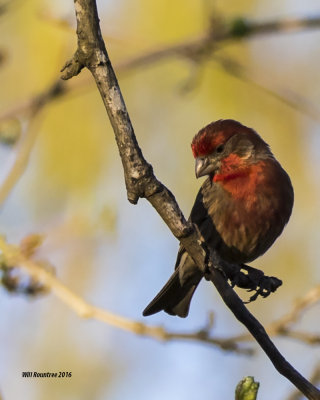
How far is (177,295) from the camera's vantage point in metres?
7.42

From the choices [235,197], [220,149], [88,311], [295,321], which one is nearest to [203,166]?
[220,149]

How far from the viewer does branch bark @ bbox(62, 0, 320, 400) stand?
12.2 feet

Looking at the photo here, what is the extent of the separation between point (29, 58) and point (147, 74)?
5.79 ft

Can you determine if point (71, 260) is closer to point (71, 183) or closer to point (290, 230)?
point (71, 183)

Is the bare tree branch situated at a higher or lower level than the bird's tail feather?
lower

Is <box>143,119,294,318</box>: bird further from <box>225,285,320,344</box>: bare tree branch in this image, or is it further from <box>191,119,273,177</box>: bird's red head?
<box>225,285,320,344</box>: bare tree branch

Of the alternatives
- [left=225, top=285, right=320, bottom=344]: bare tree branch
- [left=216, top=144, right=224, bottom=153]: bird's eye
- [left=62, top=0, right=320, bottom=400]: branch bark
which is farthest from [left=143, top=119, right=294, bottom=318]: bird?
[left=62, top=0, right=320, bottom=400]: branch bark

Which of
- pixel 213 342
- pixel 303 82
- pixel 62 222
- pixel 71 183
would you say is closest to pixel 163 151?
pixel 71 183

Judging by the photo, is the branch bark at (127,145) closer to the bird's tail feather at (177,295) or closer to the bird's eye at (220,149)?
the bird's eye at (220,149)

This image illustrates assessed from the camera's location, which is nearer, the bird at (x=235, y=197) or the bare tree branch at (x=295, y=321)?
the bare tree branch at (x=295, y=321)

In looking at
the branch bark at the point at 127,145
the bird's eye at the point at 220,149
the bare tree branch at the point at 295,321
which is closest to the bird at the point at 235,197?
the bird's eye at the point at 220,149

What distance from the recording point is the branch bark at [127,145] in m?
3.72

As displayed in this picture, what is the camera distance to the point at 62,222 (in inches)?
278

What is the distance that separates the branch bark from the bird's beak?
2.81 meters
